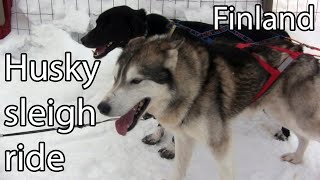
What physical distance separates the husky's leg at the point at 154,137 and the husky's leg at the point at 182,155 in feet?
1.70

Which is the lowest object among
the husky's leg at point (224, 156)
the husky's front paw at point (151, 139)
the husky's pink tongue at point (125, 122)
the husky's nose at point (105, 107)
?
the husky's front paw at point (151, 139)

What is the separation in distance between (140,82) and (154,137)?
1.27 metres

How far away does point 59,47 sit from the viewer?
4395 millimetres

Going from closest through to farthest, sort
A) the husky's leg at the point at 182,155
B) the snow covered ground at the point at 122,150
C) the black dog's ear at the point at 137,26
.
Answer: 1. the husky's leg at the point at 182,155
2. the snow covered ground at the point at 122,150
3. the black dog's ear at the point at 137,26

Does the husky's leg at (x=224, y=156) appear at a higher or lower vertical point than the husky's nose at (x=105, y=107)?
lower

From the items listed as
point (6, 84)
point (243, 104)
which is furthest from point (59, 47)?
point (243, 104)

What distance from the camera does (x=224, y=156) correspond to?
7.55 ft

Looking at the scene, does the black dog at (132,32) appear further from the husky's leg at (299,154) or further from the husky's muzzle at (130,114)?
the husky's muzzle at (130,114)

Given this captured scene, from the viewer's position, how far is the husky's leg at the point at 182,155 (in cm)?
252

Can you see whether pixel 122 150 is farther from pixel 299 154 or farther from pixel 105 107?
pixel 299 154

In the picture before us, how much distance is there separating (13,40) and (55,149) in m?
2.00

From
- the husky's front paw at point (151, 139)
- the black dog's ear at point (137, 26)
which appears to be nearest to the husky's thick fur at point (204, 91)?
the husky's front paw at point (151, 139)

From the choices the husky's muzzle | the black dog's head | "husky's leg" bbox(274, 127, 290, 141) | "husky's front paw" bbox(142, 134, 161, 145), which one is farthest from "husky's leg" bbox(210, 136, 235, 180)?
the black dog's head

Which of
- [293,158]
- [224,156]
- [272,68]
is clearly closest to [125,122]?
[224,156]
